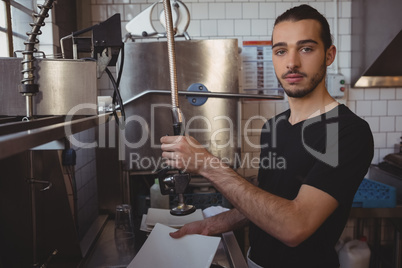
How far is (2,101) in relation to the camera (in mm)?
1135

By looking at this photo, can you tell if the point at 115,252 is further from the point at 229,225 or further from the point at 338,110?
the point at 338,110

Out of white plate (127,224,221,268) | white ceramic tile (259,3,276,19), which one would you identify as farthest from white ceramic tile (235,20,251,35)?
white plate (127,224,221,268)

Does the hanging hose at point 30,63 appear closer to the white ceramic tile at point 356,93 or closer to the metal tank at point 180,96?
the metal tank at point 180,96

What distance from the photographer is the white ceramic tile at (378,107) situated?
310cm

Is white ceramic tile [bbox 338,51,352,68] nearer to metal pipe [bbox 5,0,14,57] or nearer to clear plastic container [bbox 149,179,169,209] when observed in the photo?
clear plastic container [bbox 149,179,169,209]

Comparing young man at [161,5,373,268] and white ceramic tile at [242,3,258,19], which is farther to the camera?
white ceramic tile at [242,3,258,19]

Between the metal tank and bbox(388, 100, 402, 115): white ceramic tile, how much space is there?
1.63 m

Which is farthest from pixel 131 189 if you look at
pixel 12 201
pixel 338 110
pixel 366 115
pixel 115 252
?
pixel 366 115

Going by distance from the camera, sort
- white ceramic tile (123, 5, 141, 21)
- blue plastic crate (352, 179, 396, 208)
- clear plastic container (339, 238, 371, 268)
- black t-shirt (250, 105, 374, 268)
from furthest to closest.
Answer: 1. white ceramic tile (123, 5, 141, 21)
2. clear plastic container (339, 238, 371, 268)
3. blue plastic crate (352, 179, 396, 208)
4. black t-shirt (250, 105, 374, 268)

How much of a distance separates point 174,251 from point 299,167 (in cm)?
55

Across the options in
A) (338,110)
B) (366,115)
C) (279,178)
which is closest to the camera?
(338,110)

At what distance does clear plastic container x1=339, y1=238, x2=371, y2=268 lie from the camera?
2736 millimetres

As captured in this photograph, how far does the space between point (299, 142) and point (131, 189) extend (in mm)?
1395

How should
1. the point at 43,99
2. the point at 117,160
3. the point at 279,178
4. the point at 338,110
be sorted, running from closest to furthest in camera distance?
the point at 43,99 < the point at 338,110 < the point at 279,178 < the point at 117,160
